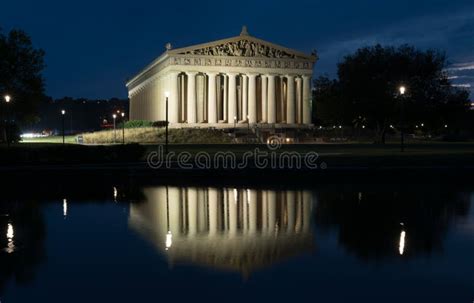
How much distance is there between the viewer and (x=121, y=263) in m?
9.48

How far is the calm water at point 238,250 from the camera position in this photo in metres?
7.95

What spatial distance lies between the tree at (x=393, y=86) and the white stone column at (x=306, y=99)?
745 inches

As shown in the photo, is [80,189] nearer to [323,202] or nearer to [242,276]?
[323,202]

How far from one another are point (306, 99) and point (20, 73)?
41858 millimetres

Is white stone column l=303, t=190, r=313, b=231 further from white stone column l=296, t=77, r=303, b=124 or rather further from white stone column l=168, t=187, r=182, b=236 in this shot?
white stone column l=296, t=77, r=303, b=124

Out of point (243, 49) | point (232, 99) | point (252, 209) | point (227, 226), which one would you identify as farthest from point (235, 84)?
point (227, 226)

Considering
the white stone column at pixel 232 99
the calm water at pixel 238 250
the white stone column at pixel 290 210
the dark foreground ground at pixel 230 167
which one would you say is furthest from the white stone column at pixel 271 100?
the calm water at pixel 238 250

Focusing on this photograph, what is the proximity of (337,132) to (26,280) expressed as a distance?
6633 cm

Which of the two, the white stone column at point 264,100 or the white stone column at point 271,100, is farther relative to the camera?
the white stone column at point 264,100

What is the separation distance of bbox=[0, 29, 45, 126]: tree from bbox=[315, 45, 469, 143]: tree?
32403 mm

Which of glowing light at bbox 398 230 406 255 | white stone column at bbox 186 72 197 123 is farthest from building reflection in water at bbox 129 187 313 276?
white stone column at bbox 186 72 197 123

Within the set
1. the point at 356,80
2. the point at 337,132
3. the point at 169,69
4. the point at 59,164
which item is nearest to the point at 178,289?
the point at 59,164

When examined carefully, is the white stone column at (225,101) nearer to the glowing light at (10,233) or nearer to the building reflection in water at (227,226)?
the building reflection in water at (227,226)

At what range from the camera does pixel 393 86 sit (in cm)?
6162
